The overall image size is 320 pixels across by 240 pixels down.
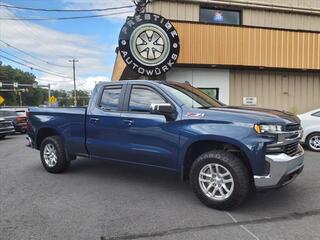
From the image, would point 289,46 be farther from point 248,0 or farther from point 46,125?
point 46,125

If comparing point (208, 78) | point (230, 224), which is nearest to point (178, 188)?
→ point (230, 224)

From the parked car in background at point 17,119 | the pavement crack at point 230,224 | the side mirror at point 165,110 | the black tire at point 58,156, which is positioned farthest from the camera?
the parked car in background at point 17,119

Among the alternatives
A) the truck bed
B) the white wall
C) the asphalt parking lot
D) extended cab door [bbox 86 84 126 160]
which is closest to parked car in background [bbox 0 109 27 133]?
the white wall

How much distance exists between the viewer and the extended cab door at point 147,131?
18.0 feet

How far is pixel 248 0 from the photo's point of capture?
53.1 feet

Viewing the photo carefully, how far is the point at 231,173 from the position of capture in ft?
16.2

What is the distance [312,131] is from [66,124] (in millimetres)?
7262

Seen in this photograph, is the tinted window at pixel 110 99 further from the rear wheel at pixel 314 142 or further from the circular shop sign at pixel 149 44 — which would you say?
the rear wheel at pixel 314 142

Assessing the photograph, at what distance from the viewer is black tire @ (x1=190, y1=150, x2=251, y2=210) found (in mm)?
4871

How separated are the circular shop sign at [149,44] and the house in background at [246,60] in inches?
25.5

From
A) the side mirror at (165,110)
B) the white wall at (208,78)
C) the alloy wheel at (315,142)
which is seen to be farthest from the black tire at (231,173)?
the white wall at (208,78)

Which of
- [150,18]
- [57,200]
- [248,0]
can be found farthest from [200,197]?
[248,0]

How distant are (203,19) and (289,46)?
13.5 feet

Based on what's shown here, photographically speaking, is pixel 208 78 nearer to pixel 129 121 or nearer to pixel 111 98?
pixel 111 98
